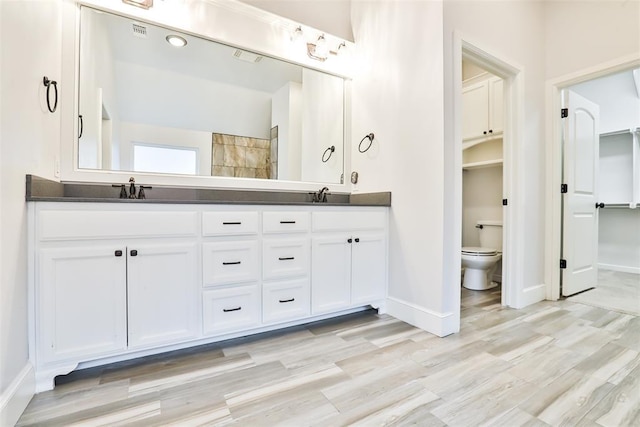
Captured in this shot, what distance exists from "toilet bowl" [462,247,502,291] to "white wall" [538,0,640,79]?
1.70 m

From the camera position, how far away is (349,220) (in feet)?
7.07

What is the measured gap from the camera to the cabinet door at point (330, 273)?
2027mm

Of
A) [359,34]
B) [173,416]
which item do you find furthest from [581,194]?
[173,416]

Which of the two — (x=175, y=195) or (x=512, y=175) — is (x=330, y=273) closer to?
(x=175, y=195)

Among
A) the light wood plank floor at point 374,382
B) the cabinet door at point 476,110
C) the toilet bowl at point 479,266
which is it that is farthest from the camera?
A: the cabinet door at point 476,110

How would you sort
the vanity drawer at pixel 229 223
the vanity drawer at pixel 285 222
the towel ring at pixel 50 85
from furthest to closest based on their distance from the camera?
1. the vanity drawer at pixel 285 222
2. the vanity drawer at pixel 229 223
3. the towel ring at pixel 50 85

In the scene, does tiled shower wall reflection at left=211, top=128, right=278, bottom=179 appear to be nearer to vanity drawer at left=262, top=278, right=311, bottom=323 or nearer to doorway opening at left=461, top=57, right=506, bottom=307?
vanity drawer at left=262, top=278, right=311, bottom=323

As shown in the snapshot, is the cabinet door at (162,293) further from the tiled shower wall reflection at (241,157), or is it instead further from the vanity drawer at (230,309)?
the tiled shower wall reflection at (241,157)

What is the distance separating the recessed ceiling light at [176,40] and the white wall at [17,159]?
0.71m

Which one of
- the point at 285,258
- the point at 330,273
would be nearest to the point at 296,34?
the point at 285,258

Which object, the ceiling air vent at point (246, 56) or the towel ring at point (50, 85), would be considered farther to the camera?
the ceiling air vent at point (246, 56)

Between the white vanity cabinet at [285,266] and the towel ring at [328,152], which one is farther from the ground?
the towel ring at [328,152]

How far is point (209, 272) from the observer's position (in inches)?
66.1

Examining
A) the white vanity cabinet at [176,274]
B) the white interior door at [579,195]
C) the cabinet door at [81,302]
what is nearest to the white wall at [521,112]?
the white interior door at [579,195]
